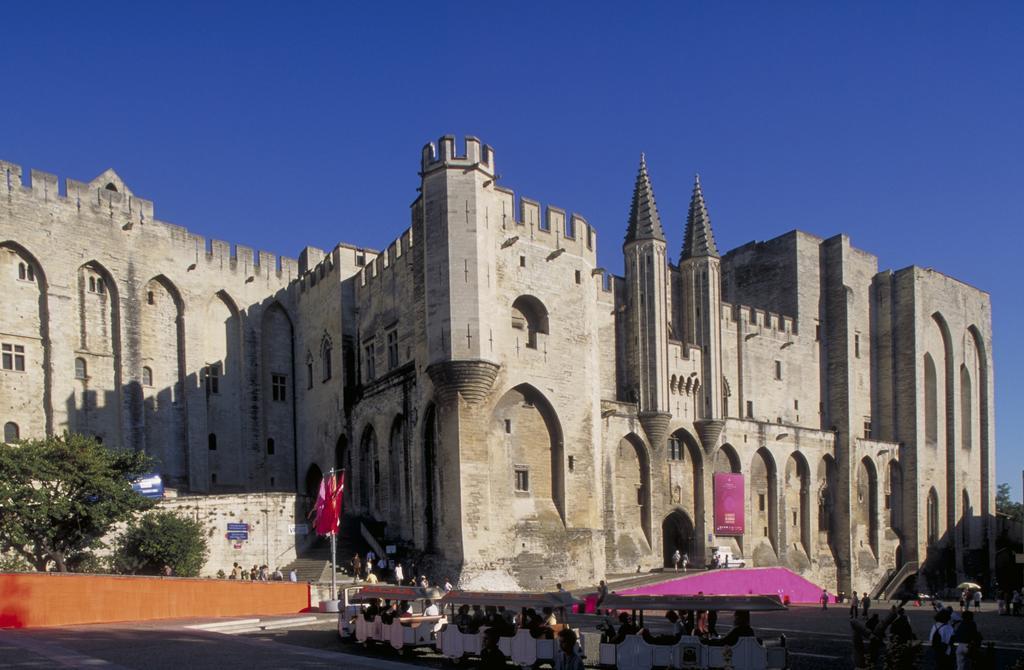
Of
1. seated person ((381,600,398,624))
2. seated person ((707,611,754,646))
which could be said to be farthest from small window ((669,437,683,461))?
seated person ((707,611,754,646))

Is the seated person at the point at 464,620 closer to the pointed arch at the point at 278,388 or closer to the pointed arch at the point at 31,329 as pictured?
the pointed arch at the point at 31,329

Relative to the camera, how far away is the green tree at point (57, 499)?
86.3 ft

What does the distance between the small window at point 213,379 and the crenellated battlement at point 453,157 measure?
51.0 ft

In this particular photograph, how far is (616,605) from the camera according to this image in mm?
15477

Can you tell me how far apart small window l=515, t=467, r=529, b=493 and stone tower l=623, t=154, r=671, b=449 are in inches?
338

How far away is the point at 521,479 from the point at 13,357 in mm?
19381

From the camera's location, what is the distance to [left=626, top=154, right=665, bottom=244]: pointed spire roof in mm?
39406

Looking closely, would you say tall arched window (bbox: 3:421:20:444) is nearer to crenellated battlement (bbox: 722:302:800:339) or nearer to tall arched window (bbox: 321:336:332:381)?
tall arched window (bbox: 321:336:332:381)

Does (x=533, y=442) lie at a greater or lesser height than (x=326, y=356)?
lesser

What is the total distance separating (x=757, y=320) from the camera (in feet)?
156

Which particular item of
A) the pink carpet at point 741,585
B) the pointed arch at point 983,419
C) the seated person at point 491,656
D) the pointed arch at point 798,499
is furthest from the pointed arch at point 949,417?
the seated person at point 491,656

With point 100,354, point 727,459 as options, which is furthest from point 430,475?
point 727,459

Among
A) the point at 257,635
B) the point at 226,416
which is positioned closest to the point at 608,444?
the point at 226,416

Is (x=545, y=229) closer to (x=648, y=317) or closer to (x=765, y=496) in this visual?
(x=648, y=317)
